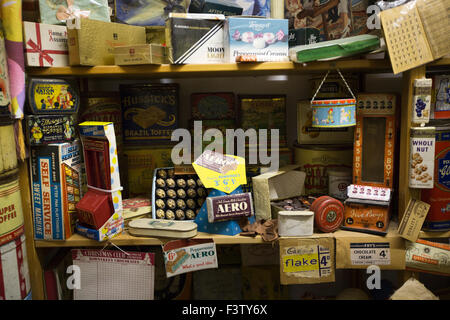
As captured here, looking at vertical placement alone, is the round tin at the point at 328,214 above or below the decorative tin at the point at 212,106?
below

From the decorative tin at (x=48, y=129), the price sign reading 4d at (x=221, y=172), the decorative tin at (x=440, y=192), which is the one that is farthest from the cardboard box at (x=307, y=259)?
the decorative tin at (x=48, y=129)

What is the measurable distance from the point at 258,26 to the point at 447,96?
731 mm

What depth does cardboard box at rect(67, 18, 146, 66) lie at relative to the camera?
1.31 metres

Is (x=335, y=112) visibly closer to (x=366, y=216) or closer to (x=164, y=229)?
(x=366, y=216)

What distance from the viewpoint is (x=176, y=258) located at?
1.39m

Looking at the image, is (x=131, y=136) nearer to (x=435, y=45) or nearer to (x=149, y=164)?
(x=149, y=164)

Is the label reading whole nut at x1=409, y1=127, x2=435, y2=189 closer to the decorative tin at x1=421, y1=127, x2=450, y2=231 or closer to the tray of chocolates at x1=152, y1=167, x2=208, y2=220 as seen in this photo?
the decorative tin at x1=421, y1=127, x2=450, y2=231

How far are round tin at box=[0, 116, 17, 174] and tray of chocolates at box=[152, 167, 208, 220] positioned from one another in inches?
20.1

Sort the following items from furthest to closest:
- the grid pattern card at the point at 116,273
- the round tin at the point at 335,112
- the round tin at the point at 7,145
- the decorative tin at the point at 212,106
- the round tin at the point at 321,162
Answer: the decorative tin at the point at 212,106 < the round tin at the point at 321,162 < the grid pattern card at the point at 116,273 < the round tin at the point at 335,112 < the round tin at the point at 7,145

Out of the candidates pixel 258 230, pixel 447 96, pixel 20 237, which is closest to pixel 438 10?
pixel 447 96

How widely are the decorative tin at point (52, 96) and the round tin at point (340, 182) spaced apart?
1065 millimetres

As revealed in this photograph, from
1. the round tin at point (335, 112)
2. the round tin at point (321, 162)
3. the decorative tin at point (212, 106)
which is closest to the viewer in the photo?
the round tin at point (335, 112)

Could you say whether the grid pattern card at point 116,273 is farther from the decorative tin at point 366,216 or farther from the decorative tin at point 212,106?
the decorative tin at point 366,216

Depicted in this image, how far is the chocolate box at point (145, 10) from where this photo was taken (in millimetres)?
1540
